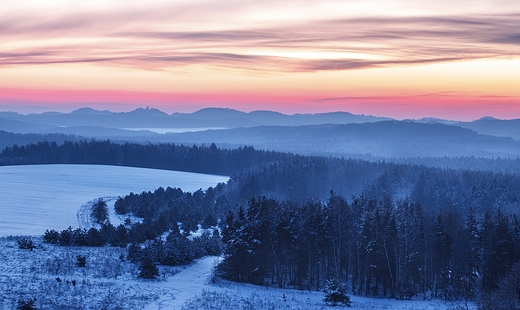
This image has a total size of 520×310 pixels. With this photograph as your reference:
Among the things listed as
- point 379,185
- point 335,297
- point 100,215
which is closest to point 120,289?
point 335,297

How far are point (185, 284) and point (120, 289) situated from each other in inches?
251

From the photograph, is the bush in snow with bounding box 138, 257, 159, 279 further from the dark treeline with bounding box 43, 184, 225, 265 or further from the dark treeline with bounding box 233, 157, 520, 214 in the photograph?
the dark treeline with bounding box 233, 157, 520, 214

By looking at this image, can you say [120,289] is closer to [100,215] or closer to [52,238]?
[52,238]

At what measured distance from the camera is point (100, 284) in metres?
40.0

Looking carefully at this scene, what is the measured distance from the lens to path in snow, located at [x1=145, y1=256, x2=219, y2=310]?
37.4m

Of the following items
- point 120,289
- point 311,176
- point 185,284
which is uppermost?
point 311,176

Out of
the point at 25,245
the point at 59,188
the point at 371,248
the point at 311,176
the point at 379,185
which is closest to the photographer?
the point at 371,248

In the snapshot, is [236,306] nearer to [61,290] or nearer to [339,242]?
[61,290]

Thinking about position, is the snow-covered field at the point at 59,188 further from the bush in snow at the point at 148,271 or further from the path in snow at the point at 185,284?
the bush in snow at the point at 148,271

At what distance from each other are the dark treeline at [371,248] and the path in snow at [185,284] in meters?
2.66

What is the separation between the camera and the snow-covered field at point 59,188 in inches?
2931

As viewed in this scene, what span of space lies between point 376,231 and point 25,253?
33937 millimetres

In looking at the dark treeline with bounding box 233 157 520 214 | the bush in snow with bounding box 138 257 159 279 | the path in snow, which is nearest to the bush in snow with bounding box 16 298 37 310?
the path in snow

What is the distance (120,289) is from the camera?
1556 inches
